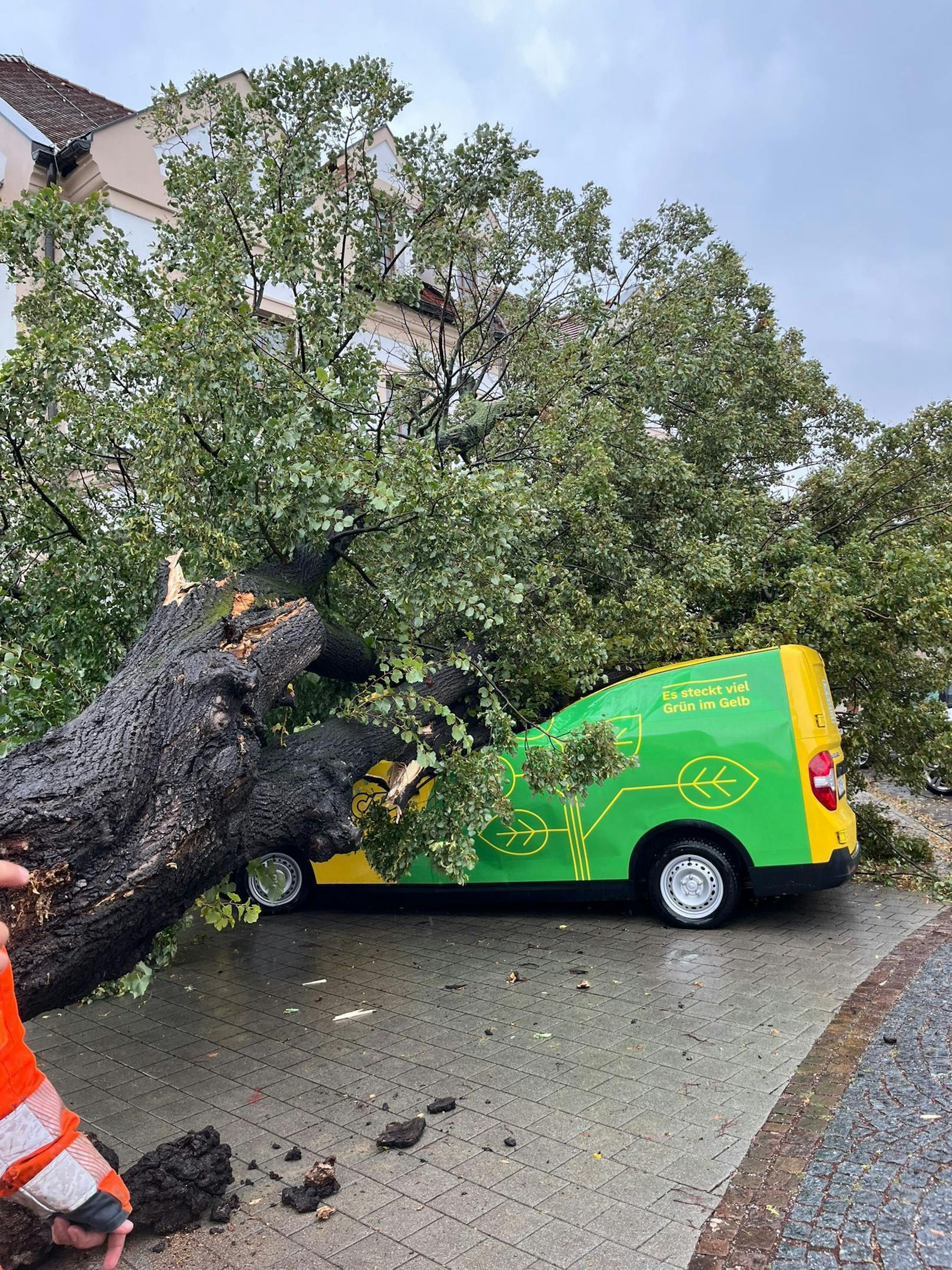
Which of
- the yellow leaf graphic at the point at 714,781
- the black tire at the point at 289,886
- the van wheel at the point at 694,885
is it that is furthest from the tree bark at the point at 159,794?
the black tire at the point at 289,886

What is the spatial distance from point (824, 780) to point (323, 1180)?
4.67 metres

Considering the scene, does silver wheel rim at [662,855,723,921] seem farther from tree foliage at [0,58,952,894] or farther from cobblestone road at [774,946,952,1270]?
cobblestone road at [774,946,952,1270]

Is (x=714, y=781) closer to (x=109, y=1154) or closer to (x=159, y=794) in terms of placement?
(x=159, y=794)

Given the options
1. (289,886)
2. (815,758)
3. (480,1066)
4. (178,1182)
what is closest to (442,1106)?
(480,1066)

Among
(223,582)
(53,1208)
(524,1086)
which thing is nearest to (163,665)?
(223,582)

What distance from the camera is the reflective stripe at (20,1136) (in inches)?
107

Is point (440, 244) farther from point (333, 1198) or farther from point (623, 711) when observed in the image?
point (333, 1198)

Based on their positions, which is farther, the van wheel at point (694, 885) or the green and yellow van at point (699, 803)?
the van wheel at point (694, 885)

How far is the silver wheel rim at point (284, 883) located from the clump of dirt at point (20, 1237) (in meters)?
4.97

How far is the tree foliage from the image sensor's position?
214 inches

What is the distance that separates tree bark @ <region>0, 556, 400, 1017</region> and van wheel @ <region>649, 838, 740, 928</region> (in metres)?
3.40

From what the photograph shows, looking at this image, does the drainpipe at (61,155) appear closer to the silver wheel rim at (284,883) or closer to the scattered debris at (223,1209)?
the silver wheel rim at (284,883)

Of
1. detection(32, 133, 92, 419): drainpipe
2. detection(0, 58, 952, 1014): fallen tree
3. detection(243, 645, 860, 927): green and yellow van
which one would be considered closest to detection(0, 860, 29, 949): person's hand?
detection(0, 58, 952, 1014): fallen tree

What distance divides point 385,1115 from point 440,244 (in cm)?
713
